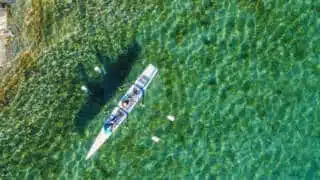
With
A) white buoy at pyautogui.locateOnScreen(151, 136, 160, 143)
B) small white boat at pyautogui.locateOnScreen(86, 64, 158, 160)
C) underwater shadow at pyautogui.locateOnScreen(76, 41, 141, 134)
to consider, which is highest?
underwater shadow at pyautogui.locateOnScreen(76, 41, 141, 134)

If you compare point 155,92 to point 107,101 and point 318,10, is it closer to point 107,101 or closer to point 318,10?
point 107,101

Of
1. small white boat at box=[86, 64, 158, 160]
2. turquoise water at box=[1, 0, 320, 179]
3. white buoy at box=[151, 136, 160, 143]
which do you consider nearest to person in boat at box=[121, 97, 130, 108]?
small white boat at box=[86, 64, 158, 160]

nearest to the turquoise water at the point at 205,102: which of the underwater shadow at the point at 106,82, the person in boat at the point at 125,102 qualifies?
the underwater shadow at the point at 106,82

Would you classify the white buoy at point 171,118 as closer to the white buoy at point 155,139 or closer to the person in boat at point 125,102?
the white buoy at point 155,139

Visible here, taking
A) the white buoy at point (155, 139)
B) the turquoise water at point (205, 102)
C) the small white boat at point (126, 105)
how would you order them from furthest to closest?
the small white boat at point (126, 105) → the white buoy at point (155, 139) → the turquoise water at point (205, 102)

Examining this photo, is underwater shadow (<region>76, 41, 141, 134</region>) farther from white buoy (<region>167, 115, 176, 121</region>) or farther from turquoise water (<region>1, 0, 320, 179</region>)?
white buoy (<region>167, 115, 176, 121</region>)

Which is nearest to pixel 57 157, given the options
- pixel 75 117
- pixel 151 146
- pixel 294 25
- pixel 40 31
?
pixel 75 117
